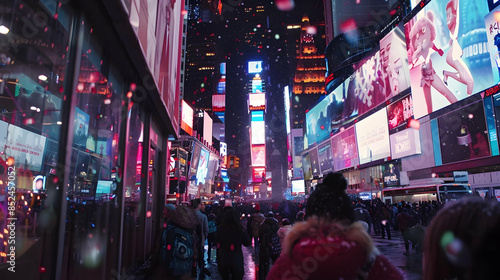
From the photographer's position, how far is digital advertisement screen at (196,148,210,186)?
48812 millimetres

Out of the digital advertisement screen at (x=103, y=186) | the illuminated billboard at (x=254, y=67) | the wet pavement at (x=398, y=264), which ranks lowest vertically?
the wet pavement at (x=398, y=264)

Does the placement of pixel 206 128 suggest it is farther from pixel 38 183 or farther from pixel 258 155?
pixel 38 183

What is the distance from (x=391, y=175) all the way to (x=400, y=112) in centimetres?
1138

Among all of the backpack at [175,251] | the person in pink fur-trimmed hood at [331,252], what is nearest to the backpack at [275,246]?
the backpack at [175,251]

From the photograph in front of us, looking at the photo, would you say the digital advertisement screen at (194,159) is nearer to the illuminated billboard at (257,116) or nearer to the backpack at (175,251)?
the backpack at (175,251)

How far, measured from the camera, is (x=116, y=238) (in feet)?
21.9

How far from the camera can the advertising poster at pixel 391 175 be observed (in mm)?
47731

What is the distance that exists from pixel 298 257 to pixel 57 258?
3293 millimetres

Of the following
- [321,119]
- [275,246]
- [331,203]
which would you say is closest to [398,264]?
[275,246]

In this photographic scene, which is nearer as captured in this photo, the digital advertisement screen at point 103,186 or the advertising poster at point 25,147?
the advertising poster at point 25,147

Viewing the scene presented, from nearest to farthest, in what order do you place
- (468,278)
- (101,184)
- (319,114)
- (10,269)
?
(468,278) → (10,269) → (101,184) → (319,114)

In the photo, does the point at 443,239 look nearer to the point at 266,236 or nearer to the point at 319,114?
the point at 266,236

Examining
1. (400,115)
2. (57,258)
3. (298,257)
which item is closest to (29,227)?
(57,258)

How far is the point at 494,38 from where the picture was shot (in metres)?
23.6
